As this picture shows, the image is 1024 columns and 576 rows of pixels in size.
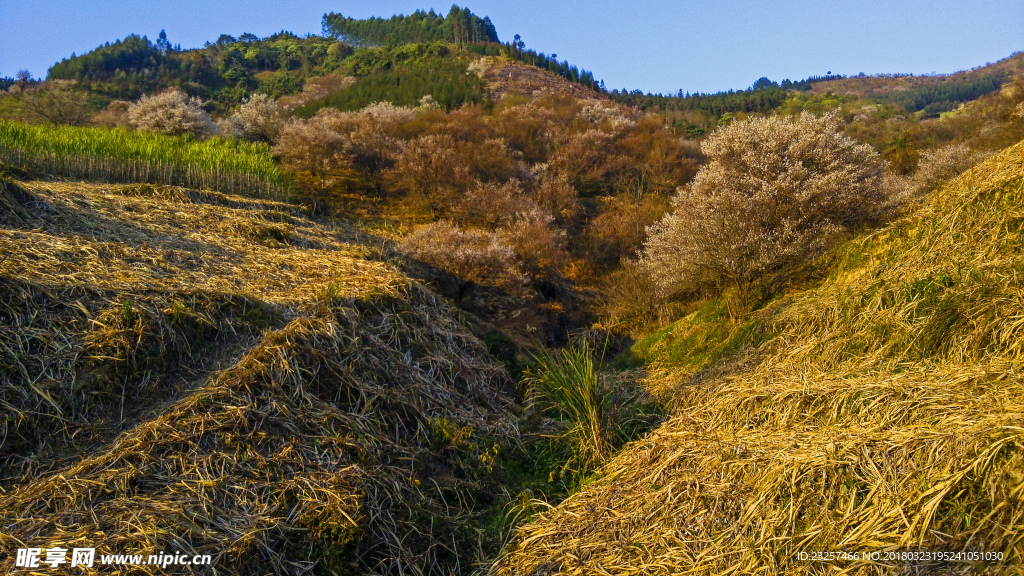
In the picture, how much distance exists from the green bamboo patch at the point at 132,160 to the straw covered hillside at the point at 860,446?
9709mm

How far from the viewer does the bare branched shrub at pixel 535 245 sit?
11962 millimetres

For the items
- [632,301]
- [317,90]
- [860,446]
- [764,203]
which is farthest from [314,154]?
[317,90]

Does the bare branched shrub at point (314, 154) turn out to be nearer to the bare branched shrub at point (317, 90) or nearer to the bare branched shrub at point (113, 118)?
the bare branched shrub at point (113, 118)

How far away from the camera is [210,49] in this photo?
1973 inches

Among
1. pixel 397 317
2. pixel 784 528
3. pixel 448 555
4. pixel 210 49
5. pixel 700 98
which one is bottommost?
pixel 448 555

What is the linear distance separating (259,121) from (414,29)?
163ft

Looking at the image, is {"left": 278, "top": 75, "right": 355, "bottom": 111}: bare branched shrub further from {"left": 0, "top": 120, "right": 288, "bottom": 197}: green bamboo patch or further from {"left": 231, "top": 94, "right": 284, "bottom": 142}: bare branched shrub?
{"left": 0, "top": 120, "right": 288, "bottom": 197}: green bamboo patch

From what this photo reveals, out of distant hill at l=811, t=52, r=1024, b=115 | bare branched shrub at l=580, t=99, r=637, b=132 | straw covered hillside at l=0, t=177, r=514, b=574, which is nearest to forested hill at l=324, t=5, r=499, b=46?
bare branched shrub at l=580, t=99, r=637, b=132

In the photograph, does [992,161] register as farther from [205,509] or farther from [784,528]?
[205,509]

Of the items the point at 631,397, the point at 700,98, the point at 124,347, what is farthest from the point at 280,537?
the point at 700,98

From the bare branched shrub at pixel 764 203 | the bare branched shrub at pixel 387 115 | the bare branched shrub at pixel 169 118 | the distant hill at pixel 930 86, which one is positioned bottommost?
the bare branched shrub at pixel 764 203

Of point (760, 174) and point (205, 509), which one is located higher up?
point (760, 174)

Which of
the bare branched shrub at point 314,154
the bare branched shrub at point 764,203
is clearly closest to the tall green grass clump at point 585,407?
the bare branched shrub at point 764,203

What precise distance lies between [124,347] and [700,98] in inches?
2125
